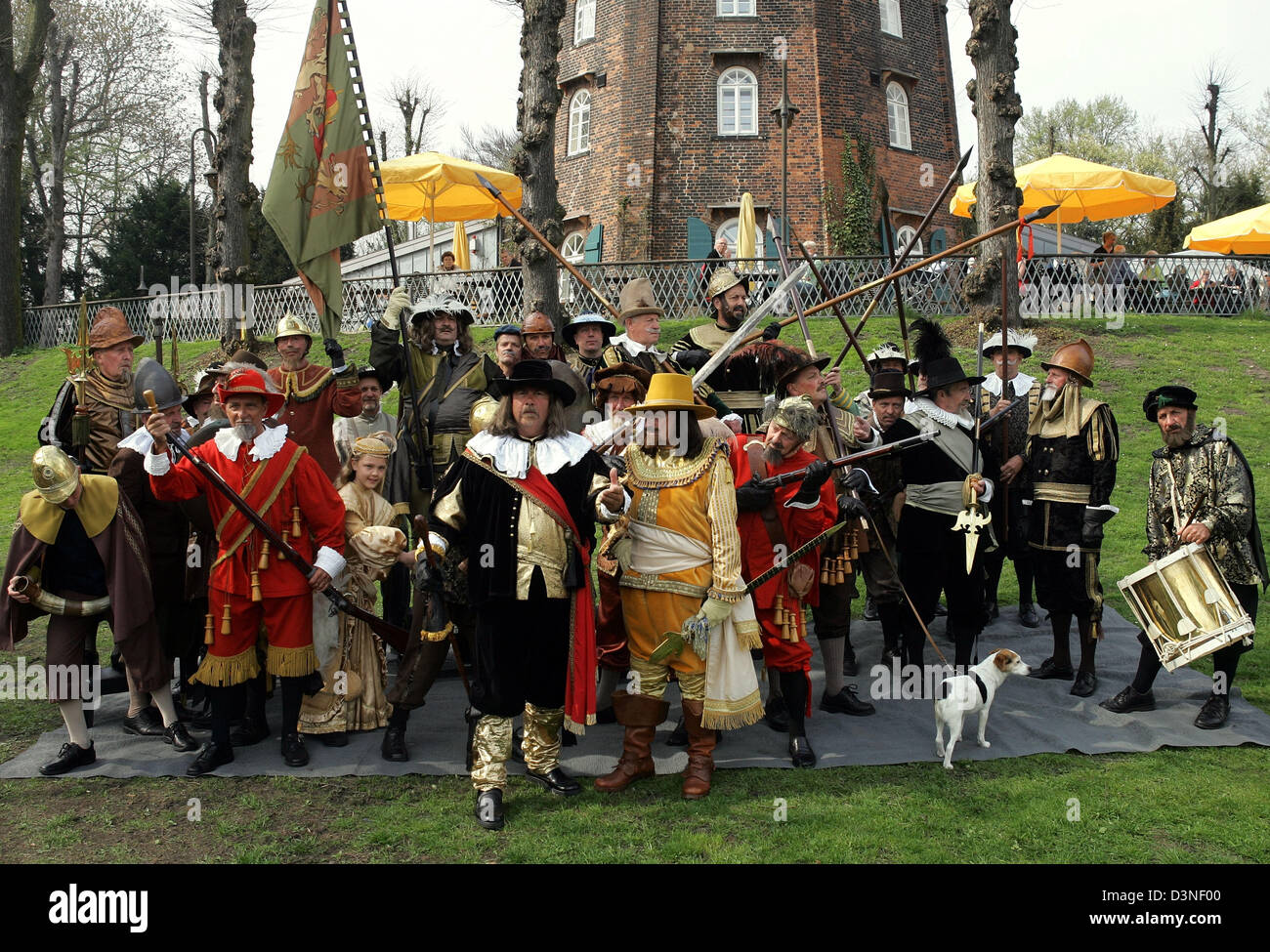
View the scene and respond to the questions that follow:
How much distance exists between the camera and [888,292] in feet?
57.3

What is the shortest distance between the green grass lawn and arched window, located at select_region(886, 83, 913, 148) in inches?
906

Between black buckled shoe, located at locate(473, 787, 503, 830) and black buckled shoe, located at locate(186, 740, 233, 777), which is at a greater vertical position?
black buckled shoe, located at locate(186, 740, 233, 777)

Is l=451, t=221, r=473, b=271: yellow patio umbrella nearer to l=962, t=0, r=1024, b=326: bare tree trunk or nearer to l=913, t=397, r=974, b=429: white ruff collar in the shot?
l=962, t=0, r=1024, b=326: bare tree trunk

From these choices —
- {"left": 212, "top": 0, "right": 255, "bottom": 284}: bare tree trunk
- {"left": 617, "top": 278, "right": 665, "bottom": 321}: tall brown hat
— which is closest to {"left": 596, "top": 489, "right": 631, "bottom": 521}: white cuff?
{"left": 617, "top": 278, "right": 665, "bottom": 321}: tall brown hat

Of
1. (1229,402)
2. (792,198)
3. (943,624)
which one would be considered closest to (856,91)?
(792,198)

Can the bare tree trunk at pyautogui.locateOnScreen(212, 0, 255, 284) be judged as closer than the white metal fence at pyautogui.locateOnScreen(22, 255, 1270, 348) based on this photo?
Yes

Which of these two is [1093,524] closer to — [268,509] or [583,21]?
[268,509]

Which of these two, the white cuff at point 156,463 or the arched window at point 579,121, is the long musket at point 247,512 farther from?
the arched window at point 579,121

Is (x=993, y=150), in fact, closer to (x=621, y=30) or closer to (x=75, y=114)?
(x=621, y=30)

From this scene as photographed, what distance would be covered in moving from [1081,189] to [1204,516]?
12395mm

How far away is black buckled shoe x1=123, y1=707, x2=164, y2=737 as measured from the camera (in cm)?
Answer: 582

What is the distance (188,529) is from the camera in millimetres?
6098

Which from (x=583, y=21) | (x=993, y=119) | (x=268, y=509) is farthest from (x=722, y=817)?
(x=583, y=21)

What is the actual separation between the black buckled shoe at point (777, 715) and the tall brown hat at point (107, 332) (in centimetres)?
445
